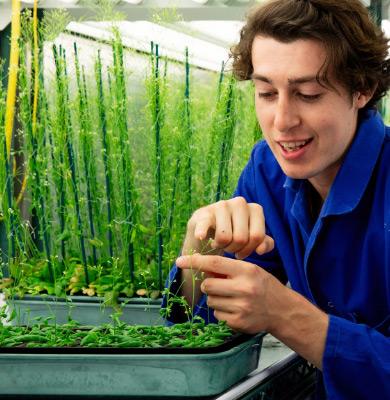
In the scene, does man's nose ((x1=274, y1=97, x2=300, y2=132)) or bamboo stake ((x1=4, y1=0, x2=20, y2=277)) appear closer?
man's nose ((x1=274, y1=97, x2=300, y2=132))

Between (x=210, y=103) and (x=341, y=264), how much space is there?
1486mm

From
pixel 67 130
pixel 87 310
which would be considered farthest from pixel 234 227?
pixel 67 130

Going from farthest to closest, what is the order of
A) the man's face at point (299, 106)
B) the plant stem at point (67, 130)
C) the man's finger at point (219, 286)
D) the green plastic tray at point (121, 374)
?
the plant stem at point (67, 130)
the man's face at point (299, 106)
the man's finger at point (219, 286)
the green plastic tray at point (121, 374)

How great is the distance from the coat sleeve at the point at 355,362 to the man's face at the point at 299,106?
1.02 ft

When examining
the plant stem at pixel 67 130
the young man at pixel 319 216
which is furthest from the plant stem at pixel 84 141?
the young man at pixel 319 216

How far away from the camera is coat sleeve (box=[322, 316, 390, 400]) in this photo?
117 centimetres

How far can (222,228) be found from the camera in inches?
47.5

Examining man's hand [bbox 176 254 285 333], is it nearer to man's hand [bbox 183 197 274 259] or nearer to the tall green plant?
man's hand [bbox 183 197 274 259]

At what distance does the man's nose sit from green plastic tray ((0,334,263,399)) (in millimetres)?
437

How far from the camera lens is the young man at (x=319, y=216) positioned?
1165mm

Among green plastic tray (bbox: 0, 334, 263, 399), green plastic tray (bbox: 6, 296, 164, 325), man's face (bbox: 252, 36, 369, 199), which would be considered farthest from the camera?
green plastic tray (bbox: 6, 296, 164, 325)

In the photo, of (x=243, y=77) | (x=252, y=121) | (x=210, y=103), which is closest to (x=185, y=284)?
(x=243, y=77)

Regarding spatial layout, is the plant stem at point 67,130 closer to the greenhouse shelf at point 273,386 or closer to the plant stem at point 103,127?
the plant stem at point 103,127

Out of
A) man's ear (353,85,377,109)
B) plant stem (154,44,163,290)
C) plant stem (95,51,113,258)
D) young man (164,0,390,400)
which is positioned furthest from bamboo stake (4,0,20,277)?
man's ear (353,85,377,109)
